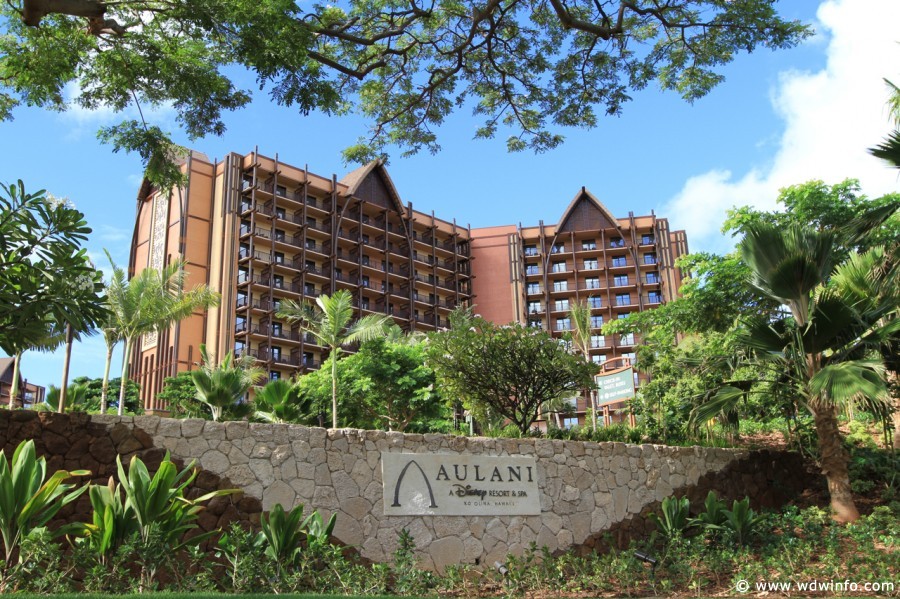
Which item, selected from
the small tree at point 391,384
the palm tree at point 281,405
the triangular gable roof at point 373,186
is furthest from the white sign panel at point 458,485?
the triangular gable roof at point 373,186

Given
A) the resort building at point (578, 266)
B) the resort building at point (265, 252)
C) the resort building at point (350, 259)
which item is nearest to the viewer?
the resort building at point (265, 252)

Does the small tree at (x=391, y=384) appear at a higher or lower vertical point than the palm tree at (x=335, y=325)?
lower

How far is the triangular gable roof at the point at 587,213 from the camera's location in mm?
62562

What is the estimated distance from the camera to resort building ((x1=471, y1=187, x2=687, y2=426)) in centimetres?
6041

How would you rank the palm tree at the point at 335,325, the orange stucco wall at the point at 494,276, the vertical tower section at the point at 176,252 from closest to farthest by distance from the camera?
the palm tree at the point at 335,325 → the vertical tower section at the point at 176,252 → the orange stucco wall at the point at 494,276

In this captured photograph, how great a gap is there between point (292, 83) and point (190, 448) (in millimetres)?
4946

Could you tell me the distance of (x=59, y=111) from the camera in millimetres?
8727

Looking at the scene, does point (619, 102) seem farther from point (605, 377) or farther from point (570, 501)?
point (605, 377)

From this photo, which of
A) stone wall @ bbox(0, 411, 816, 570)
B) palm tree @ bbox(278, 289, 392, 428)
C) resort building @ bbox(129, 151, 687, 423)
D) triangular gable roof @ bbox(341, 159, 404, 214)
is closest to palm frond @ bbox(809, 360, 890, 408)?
stone wall @ bbox(0, 411, 816, 570)

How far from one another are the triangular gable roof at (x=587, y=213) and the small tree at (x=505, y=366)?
4853cm

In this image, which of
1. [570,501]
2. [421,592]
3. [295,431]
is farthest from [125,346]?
[421,592]

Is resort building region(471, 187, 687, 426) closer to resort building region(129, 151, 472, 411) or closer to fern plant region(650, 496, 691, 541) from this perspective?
resort building region(129, 151, 472, 411)

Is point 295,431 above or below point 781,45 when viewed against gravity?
below

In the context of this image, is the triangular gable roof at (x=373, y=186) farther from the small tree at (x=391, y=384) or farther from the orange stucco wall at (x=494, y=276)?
the small tree at (x=391, y=384)
